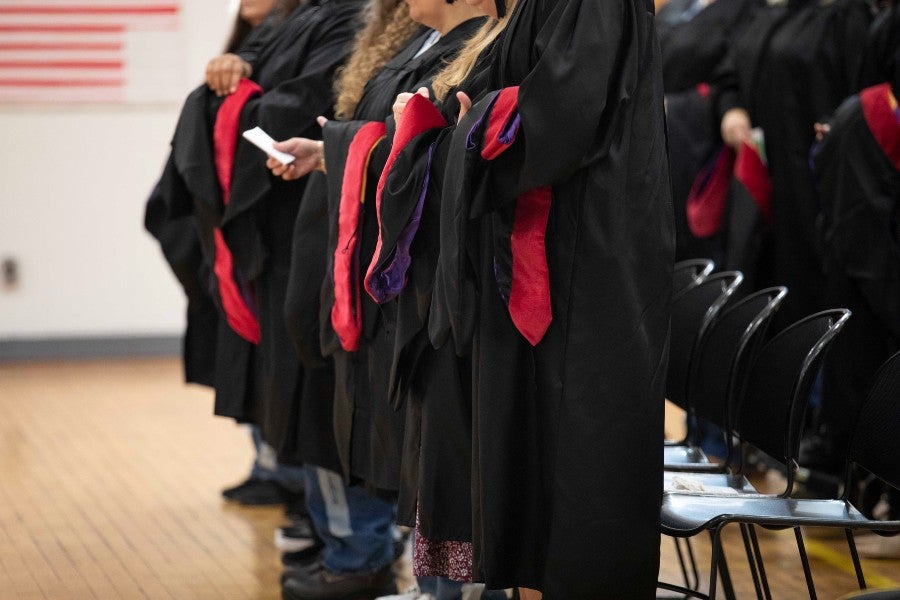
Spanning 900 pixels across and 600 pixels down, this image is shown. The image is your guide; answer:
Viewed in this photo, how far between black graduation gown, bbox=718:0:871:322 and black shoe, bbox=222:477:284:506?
6.95 ft

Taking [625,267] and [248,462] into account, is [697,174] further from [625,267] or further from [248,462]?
[625,267]

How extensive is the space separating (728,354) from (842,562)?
1.21 metres

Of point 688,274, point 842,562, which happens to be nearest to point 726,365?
point 688,274

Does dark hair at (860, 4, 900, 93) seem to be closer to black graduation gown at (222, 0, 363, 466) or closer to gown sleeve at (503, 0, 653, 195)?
black graduation gown at (222, 0, 363, 466)

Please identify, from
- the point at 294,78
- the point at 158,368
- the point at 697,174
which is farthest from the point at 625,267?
the point at 158,368

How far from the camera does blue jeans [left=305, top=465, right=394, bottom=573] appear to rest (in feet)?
11.9

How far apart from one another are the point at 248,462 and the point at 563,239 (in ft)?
11.1

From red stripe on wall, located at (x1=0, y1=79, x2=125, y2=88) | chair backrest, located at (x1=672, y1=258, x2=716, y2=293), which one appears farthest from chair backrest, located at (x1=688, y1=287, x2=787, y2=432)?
red stripe on wall, located at (x1=0, y1=79, x2=125, y2=88)

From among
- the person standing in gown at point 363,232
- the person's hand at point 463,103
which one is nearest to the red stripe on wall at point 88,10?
the person standing in gown at point 363,232

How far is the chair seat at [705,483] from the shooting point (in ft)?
9.40

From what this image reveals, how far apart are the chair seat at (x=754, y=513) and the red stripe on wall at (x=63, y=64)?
6.07 meters

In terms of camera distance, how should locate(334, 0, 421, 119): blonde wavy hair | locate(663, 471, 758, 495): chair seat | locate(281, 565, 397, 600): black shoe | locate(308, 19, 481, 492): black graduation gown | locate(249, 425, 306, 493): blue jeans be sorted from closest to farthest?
locate(663, 471, 758, 495): chair seat, locate(308, 19, 481, 492): black graduation gown, locate(334, 0, 421, 119): blonde wavy hair, locate(281, 565, 397, 600): black shoe, locate(249, 425, 306, 493): blue jeans

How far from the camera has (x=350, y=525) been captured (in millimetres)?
3631

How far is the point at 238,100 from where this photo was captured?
3908mm
